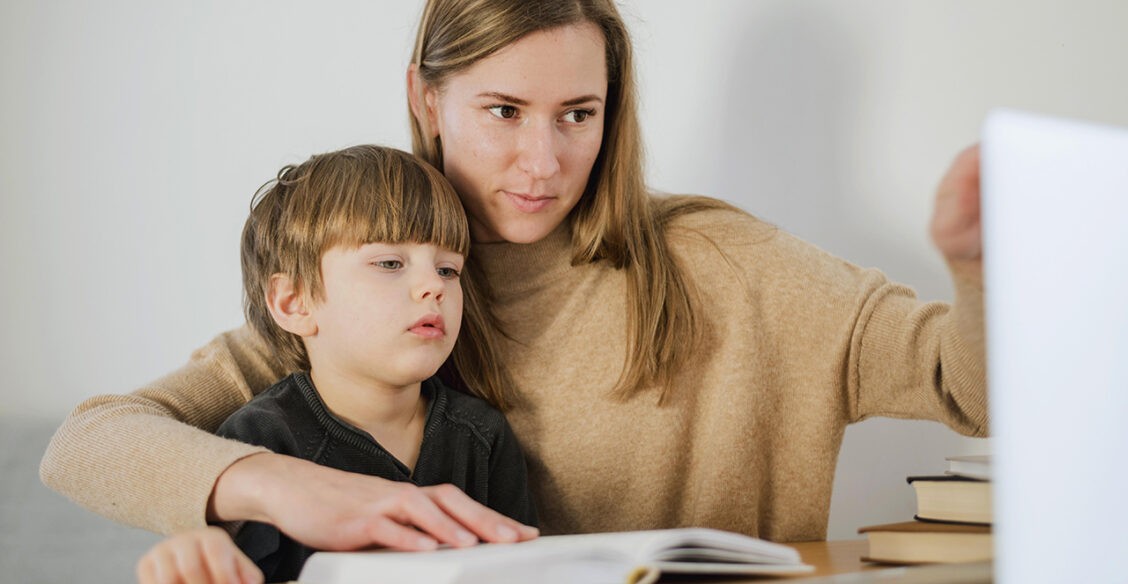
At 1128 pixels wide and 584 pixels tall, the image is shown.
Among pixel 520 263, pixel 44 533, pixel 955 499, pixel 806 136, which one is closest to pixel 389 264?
pixel 520 263

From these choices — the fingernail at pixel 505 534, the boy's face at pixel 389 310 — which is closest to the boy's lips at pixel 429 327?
the boy's face at pixel 389 310

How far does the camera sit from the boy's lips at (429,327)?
1.22 metres

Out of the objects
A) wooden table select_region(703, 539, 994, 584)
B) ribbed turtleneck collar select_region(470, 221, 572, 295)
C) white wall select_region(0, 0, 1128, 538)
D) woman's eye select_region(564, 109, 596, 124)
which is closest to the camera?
wooden table select_region(703, 539, 994, 584)

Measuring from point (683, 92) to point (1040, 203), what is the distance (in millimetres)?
1252

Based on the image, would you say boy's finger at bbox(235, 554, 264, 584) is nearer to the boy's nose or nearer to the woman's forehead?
the boy's nose

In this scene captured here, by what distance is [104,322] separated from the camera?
1.87m

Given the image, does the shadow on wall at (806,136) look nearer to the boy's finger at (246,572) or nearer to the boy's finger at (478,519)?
the boy's finger at (478,519)

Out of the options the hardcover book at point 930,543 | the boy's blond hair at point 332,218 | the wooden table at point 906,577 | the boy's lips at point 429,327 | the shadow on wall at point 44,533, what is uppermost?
the boy's blond hair at point 332,218

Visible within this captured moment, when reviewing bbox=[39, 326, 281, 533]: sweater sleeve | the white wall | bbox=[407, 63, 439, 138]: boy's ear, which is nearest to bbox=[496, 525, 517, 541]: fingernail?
bbox=[39, 326, 281, 533]: sweater sleeve

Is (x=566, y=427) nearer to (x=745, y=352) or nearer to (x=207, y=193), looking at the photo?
(x=745, y=352)

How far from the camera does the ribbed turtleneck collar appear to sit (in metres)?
1.49

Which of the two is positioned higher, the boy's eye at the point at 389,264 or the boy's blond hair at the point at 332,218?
the boy's blond hair at the point at 332,218

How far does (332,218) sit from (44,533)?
3.00ft

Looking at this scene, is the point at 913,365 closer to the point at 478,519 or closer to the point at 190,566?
the point at 478,519
